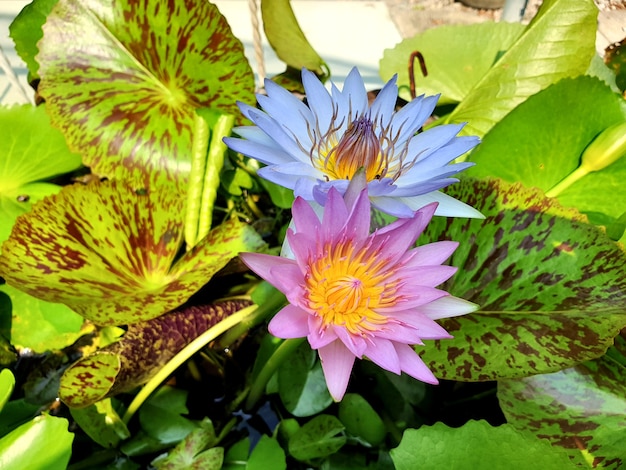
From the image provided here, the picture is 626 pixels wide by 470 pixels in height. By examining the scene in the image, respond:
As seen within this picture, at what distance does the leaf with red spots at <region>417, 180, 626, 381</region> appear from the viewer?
44 centimetres

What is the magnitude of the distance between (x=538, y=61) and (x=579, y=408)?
48cm

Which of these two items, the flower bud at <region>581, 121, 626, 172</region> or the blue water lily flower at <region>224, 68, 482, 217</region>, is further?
the flower bud at <region>581, 121, 626, 172</region>

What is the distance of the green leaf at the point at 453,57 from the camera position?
0.86m

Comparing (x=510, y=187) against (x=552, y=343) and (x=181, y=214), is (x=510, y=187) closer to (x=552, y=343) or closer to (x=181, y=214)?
(x=552, y=343)

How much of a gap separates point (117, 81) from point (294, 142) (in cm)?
43

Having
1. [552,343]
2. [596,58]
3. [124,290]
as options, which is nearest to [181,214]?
[124,290]

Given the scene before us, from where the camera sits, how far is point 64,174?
0.83 m

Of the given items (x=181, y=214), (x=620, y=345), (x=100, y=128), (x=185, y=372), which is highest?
(x=100, y=128)

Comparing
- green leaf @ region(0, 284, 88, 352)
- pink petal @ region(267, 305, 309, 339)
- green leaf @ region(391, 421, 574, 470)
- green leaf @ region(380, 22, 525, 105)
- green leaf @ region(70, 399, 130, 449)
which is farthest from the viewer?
green leaf @ region(380, 22, 525, 105)

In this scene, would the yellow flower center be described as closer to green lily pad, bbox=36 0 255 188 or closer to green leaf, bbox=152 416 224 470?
Result: green leaf, bbox=152 416 224 470

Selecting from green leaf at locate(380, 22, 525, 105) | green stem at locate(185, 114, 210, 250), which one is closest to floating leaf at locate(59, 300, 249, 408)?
green stem at locate(185, 114, 210, 250)

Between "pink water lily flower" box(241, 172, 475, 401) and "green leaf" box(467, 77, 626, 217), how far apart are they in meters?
0.30

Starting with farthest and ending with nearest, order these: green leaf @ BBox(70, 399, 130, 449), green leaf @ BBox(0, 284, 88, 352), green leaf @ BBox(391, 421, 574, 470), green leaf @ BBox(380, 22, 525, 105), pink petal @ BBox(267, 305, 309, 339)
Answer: green leaf @ BBox(380, 22, 525, 105) → green leaf @ BBox(0, 284, 88, 352) → green leaf @ BBox(70, 399, 130, 449) → green leaf @ BBox(391, 421, 574, 470) → pink petal @ BBox(267, 305, 309, 339)

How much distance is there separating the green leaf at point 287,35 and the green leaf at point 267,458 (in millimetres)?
548
